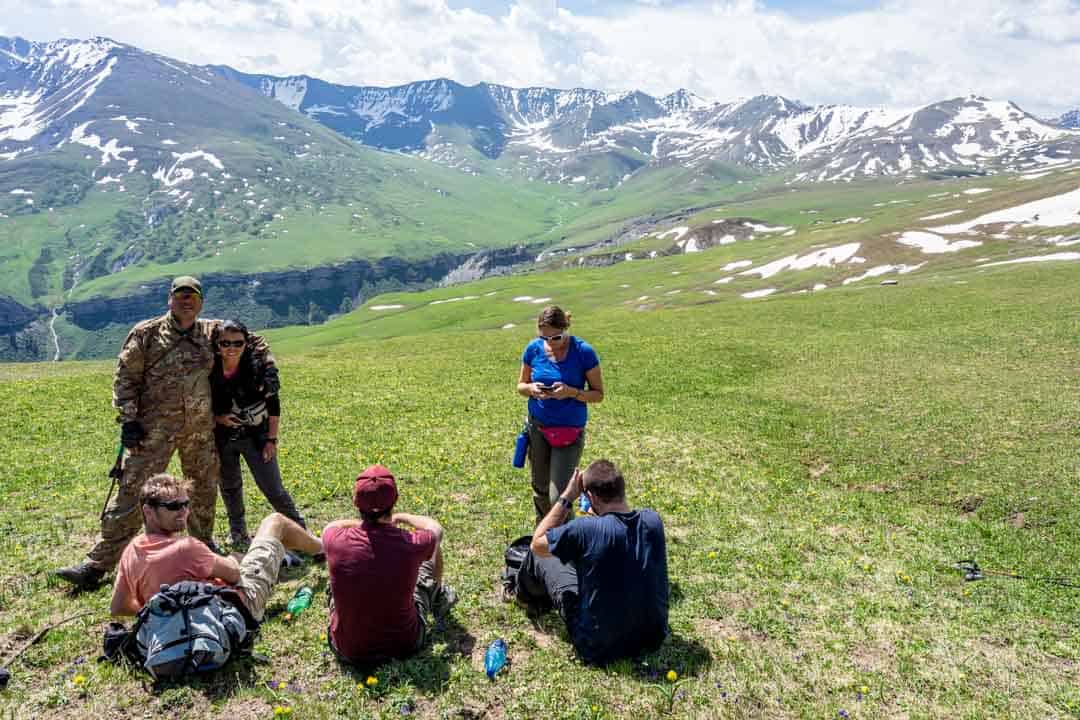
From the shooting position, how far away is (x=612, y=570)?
328 inches

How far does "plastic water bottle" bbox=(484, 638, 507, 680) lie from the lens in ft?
27.8

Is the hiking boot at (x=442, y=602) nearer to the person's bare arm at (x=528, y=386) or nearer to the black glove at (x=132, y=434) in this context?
the person's bare arm at (x=528, y=386)

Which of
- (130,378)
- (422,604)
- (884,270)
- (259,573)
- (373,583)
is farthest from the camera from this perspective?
(884,270)

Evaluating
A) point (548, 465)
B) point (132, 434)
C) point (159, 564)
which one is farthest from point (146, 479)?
point (548, 465)

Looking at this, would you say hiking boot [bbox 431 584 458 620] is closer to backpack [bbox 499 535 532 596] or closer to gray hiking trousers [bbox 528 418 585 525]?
backpack [bbox 499 535 532 596]

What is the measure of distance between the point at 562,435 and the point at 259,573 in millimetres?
5482

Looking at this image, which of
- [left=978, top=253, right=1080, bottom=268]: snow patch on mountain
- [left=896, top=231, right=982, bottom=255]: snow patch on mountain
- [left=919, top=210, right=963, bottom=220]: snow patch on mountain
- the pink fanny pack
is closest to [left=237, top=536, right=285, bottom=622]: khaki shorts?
the pink fanny pack

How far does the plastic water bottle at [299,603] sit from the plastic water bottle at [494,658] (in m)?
3.15

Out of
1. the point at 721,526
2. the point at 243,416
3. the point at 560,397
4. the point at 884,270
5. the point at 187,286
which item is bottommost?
the point at 884,270

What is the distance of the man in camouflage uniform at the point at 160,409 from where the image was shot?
10.4 meters

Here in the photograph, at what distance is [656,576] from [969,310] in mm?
42452

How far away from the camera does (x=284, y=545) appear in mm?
10758

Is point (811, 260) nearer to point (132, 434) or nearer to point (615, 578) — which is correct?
point (615, 578)

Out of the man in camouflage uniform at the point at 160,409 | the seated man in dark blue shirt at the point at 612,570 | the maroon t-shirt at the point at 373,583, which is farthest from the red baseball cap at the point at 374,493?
the man in camouflage uniform at the point at 160,409
